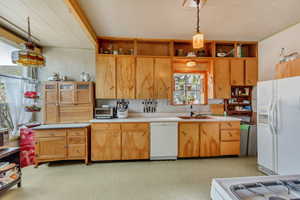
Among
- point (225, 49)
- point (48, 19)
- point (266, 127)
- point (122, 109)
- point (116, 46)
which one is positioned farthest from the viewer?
point (225, 49)

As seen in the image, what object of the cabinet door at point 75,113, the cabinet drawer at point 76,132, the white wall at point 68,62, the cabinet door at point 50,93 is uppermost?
the white wall at point 68,62

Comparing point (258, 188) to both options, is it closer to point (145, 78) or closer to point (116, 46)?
point (145, 78)

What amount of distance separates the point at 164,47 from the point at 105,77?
1631 millimetres

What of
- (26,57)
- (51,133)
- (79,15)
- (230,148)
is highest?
(79,15)

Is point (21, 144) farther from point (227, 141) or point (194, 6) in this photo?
point (227, 141)

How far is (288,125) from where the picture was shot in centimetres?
219

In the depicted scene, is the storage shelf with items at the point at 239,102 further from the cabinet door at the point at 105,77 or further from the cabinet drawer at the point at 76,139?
the cabinet drawer at the point at 76,139

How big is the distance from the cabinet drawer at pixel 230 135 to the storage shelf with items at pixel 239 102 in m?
0.63

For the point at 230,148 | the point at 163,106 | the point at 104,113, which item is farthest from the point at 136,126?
the point at 230,148

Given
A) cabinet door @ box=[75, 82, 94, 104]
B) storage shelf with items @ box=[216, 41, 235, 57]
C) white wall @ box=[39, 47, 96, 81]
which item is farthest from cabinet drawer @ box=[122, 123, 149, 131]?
storage shelf with items @ box=[216, 41, 235, 57]

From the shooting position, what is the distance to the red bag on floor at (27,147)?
2.95 meters

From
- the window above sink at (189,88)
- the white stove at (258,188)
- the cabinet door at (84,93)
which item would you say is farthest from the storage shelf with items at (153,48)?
the white stove at (258,188)

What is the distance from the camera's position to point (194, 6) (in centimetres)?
219

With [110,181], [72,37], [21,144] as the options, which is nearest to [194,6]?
[72,37]
